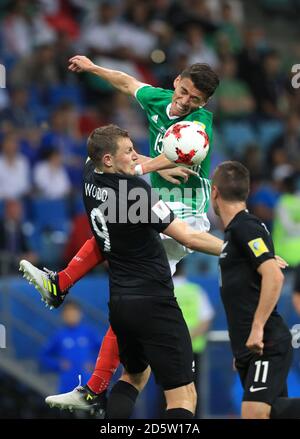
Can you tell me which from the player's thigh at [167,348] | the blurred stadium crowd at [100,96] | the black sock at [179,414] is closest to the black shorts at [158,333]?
the player's thigh at [167,348]

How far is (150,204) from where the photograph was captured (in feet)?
25.6

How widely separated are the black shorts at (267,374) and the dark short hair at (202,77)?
6.20ft

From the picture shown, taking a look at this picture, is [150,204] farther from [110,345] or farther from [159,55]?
[159,55]

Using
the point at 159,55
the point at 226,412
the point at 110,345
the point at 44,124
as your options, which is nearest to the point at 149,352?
the point at 110,345

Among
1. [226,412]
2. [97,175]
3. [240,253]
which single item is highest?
[97,175]

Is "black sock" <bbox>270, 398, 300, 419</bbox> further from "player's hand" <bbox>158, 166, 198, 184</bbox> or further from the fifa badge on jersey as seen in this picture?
"player's hand" <bbox>158, 166, 198, 184</bbox>

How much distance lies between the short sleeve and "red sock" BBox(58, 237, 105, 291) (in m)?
1.16

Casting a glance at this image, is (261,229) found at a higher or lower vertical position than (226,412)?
higher

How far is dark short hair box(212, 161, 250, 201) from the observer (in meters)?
8.03

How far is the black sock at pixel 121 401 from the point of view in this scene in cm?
823

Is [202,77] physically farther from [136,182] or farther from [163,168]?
[136,182]

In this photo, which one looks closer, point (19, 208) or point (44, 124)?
point (19, 208)

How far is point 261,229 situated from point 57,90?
318 inches

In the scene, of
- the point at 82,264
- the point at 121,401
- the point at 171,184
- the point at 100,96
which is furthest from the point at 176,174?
the point at 100,96
